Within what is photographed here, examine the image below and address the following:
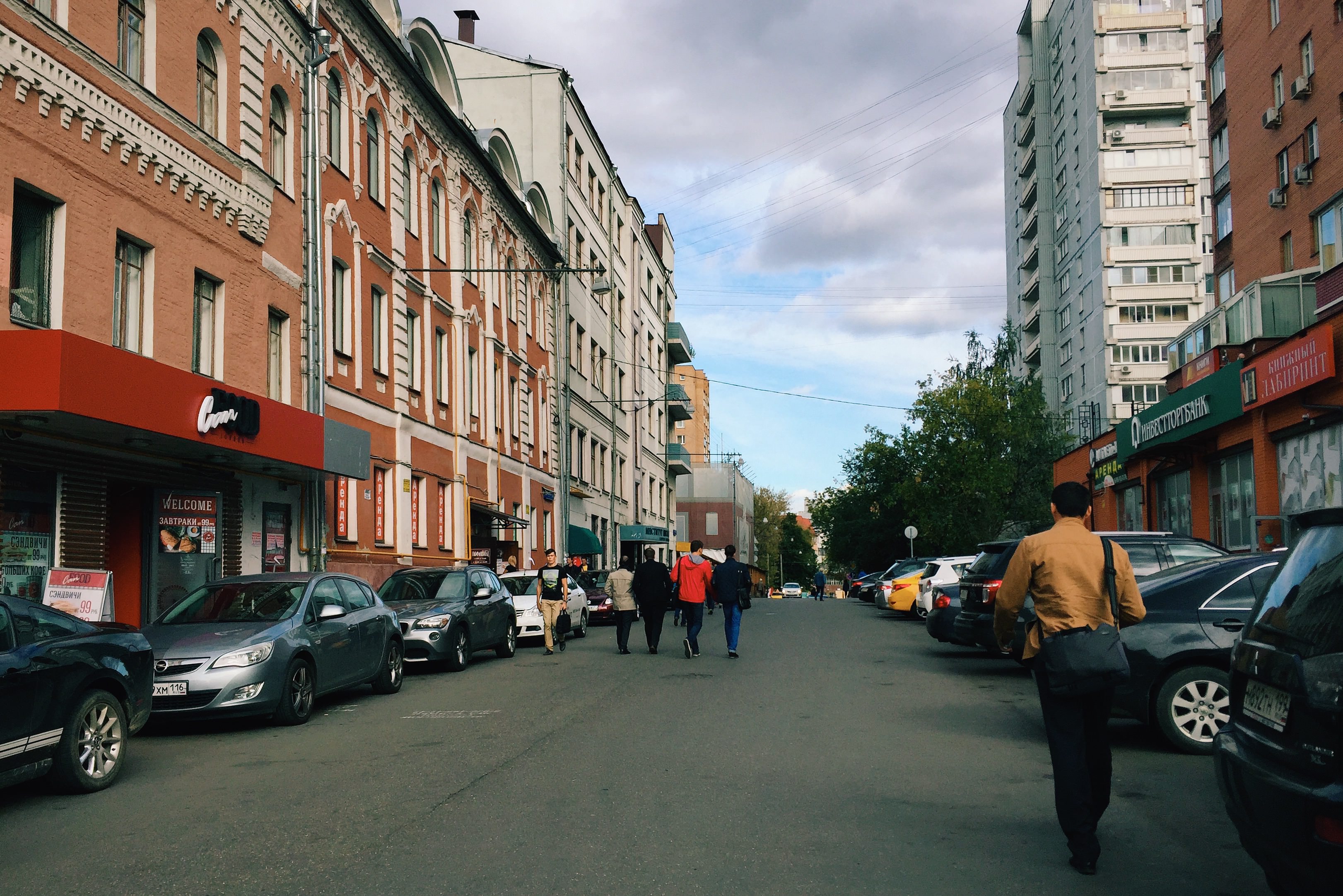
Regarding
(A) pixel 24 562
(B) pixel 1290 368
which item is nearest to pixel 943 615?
(B) pixel 1290 368

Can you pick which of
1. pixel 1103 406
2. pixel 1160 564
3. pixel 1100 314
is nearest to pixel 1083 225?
pixel 1100 314

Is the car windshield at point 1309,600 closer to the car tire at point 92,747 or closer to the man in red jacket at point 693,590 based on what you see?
the car tire at point 92,747

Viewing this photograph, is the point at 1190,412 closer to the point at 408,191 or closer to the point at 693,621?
the point at 693,621

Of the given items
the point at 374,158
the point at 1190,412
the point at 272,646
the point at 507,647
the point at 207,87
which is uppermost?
the point at 374,158

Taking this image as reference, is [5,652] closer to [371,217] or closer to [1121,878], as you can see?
[1121,878]

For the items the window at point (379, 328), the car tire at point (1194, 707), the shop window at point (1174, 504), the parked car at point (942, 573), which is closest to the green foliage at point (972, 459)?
the shop window at point (1174, 504)

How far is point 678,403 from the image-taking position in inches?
2798

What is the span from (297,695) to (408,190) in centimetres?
1858

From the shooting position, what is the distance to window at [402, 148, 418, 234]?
27844mm

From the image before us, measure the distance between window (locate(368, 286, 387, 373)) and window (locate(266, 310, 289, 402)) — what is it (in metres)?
4.60

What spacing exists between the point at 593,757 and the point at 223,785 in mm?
2581

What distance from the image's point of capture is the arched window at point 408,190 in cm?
2784

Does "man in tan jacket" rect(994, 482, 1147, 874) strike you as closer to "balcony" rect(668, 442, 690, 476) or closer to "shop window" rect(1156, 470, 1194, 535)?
"shop window" rect(1156, 470, 1194, 535)

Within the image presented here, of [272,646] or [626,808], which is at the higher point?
[272,646]
